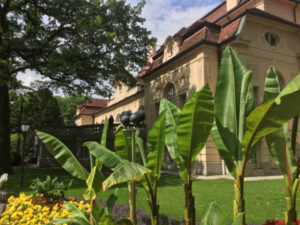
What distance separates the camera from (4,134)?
1638 cm

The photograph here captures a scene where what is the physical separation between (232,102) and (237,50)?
15.5 meters

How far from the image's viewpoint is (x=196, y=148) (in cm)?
266

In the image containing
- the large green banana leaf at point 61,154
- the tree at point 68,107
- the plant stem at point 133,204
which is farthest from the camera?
the tree at point 68,107

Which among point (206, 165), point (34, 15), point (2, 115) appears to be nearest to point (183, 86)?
point (206, 165)

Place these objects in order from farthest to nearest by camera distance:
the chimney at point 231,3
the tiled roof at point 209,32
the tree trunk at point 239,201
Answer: the chimney at point 231,3 < the tiled roof at point 209,32 < the tree trunk at point 239,201

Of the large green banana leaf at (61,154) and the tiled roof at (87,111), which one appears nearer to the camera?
the large green banana leaf at (61,154)

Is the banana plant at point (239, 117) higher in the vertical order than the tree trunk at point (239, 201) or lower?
higher

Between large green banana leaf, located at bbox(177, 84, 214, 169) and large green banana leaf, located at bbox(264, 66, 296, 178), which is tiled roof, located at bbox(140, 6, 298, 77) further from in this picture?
large green banana leaf, located at bbox(177, 84, 214, 169)

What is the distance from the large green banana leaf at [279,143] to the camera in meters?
2.63

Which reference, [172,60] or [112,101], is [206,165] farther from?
[112,101]

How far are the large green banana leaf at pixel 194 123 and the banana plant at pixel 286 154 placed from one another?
2.28 feet

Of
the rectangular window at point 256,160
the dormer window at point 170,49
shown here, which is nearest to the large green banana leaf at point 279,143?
the rectangular window at point 256,160

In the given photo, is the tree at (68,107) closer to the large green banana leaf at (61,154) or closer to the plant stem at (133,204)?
the plant stem at (133,204)

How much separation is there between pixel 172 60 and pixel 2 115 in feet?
43.1
